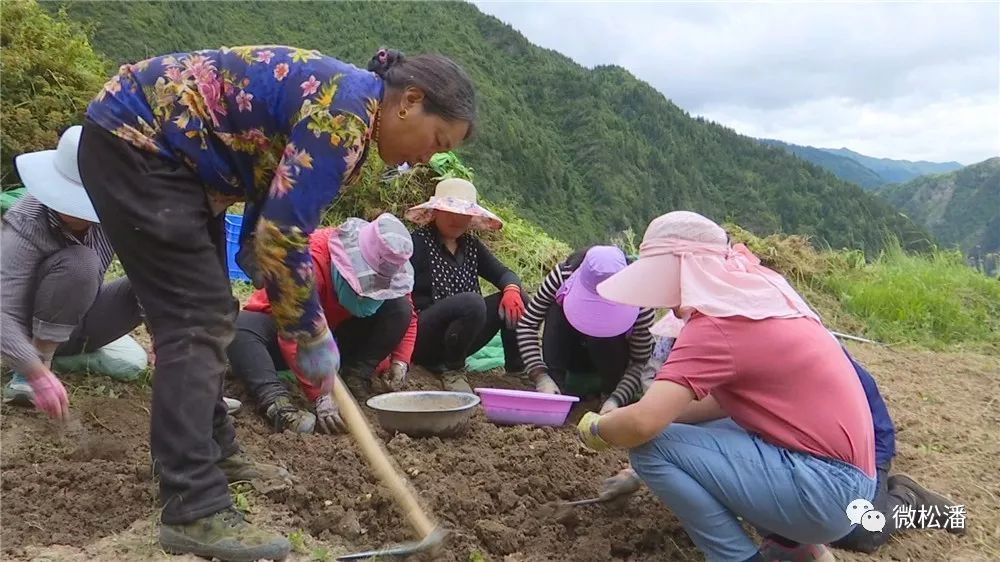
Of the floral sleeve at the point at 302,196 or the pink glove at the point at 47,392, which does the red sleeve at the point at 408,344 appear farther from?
the floral sleeve at the point at 302,196

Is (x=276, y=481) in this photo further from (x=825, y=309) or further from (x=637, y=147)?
(x=637, y=147)

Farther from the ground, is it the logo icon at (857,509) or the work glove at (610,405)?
the logo icon at (857,509)

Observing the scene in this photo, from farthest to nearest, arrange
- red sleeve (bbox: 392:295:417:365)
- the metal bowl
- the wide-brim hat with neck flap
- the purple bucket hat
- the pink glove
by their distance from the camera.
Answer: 1. red sleeve (bbox: 392:295:417:365)
2. the purple bucket hat
3. the metal bowl
4. the wide-brim hat with neck flap
5. the pink glove

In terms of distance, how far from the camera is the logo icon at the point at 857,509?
2.10 m

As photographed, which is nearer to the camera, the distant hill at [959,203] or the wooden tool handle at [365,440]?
the wooden tool handle at [365,440]

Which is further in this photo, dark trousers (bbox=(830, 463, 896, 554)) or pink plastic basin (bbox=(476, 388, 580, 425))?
pink plastic basin (bbox=(476, 388, 580, 425))

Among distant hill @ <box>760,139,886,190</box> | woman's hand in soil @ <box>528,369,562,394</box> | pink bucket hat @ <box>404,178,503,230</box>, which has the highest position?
distant hill @ <box>760,139,886,190</box>

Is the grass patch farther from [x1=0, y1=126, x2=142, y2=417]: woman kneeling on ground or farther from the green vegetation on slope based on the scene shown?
[x1=0, y1=126, x2=142, y2=417]: woman kneeling on ground

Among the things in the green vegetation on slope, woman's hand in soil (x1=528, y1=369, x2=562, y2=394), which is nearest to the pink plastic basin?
woman's hand in soil (x1=528, y1=369, x2=562, y2=394)

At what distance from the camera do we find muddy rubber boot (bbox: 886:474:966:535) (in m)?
2.66

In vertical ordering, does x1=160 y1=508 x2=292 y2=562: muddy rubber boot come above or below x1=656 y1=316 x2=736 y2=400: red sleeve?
below

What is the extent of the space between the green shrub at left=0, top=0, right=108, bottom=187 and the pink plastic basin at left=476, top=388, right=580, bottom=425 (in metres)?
3.85

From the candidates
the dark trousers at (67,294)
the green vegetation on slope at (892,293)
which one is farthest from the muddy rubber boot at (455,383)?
the green vegetation on slope at (892,293)

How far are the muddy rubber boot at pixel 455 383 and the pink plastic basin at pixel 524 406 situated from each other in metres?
0.54
